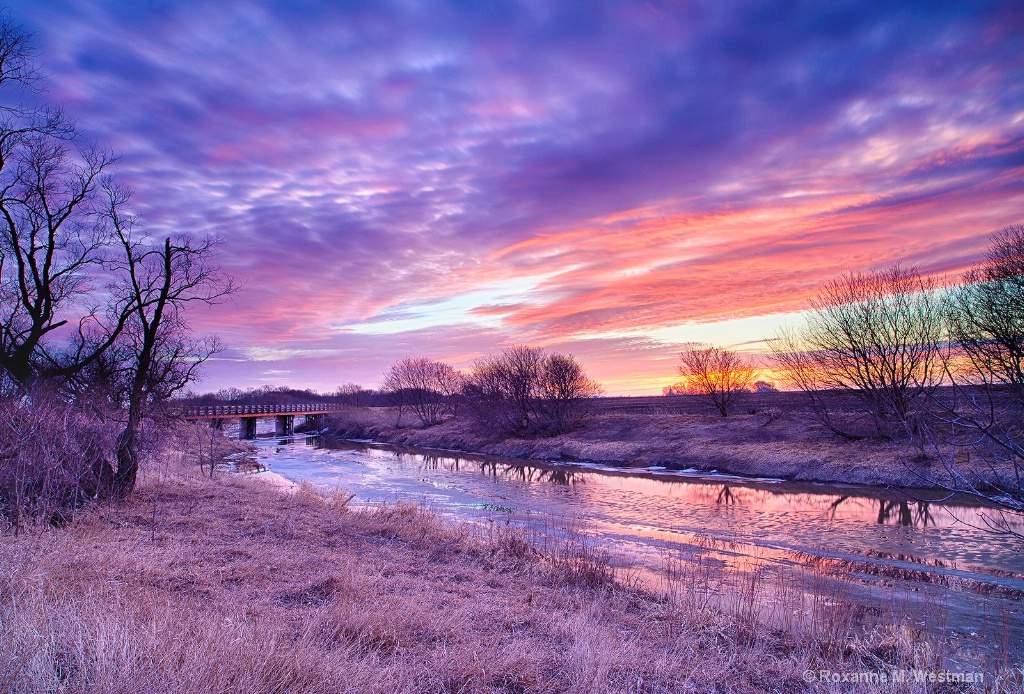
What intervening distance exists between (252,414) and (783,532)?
67.5m

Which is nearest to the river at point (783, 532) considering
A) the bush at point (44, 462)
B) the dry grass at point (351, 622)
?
the dry grass at point (351, 622)

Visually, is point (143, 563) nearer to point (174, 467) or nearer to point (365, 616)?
point (365, 616)

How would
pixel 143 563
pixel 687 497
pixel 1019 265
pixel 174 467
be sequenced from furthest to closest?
pixel 174 467, pixel 687 497, pixel 1019 265, pixel 143 563

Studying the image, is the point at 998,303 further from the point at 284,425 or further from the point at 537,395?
the point at 284,425

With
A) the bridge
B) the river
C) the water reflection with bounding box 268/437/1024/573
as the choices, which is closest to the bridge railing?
the bridge

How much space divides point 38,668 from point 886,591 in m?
13.0

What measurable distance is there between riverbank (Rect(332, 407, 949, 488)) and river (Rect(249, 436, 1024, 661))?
5.06 ft

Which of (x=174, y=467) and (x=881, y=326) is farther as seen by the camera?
(x=881, y=326)

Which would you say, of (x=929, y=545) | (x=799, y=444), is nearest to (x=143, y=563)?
(x=929, y=545)

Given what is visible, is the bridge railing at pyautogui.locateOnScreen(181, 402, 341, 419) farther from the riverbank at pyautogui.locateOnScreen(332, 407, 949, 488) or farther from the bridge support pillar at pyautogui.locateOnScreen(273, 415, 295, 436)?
the riverbank at pyautogui.locateOnScreen(332, 407, 949, 488)

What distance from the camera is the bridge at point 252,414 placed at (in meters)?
63.9

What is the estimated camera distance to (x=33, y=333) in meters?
18.4

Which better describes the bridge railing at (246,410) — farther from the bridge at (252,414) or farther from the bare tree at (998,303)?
the bare tree at (998,303)

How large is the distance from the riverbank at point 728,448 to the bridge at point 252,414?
27044mm
